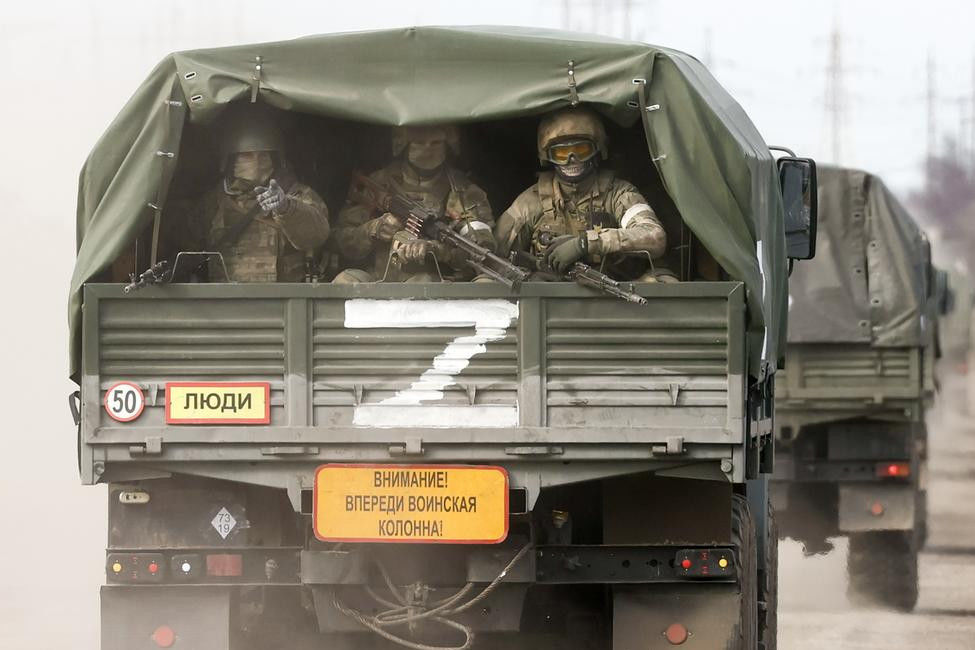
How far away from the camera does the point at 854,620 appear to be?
1217 centimetres

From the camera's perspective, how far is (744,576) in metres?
8.26

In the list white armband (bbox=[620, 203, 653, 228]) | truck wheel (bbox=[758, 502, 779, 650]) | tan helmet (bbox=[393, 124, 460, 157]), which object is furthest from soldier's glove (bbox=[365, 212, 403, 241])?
truck wheel (bbox=[758, 502, 779, 650])

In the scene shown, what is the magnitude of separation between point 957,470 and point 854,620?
19.5 meters

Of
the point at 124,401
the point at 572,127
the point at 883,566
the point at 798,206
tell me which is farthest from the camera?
the point at 883,566

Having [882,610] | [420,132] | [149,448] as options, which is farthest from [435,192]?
[882,610]

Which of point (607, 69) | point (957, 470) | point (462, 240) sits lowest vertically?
point (957, 470)

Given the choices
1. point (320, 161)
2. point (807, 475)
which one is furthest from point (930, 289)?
point (320, 161)

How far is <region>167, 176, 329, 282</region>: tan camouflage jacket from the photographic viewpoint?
28.3 ft

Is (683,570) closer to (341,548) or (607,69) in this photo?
(341,548)

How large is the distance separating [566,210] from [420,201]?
0.61 meters

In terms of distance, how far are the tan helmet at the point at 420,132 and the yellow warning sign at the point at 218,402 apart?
1.59 m

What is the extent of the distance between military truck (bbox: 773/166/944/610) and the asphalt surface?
268 mm

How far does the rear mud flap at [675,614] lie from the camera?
26.3ft

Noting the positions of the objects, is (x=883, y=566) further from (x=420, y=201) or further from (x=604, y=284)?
(x=604, y=284)
